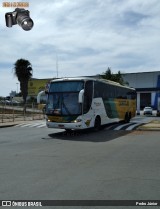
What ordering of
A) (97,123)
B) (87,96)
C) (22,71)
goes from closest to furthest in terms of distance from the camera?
(87,96) < (97,123) < (22,71)

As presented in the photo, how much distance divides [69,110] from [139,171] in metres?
11.0

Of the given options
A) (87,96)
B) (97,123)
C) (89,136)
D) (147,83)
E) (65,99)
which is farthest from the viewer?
(147,83)

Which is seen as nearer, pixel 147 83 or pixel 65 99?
pixel 65 99

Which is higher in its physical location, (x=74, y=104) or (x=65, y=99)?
(x=65, y=99)

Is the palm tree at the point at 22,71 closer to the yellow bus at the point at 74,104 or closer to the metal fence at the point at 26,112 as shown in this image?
the metal fence at the point at 26,112

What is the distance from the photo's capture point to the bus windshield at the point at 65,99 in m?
20.4

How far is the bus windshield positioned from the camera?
66.8 feet

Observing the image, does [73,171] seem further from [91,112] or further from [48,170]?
[91,112]

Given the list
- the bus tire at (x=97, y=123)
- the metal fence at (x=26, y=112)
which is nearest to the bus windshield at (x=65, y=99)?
the bus tire at (x=97, y=123)

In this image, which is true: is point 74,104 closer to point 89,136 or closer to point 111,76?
point 89,136

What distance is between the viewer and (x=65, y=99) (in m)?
20.5

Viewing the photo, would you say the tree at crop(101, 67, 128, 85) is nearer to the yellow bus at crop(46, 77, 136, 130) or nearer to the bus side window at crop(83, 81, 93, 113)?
the yellow bus at crop(46, 77, 136, 130)

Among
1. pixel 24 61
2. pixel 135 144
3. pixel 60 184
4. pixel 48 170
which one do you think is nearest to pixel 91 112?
pixel 135 144

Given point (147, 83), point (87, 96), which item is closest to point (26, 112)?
point (87, 96)
